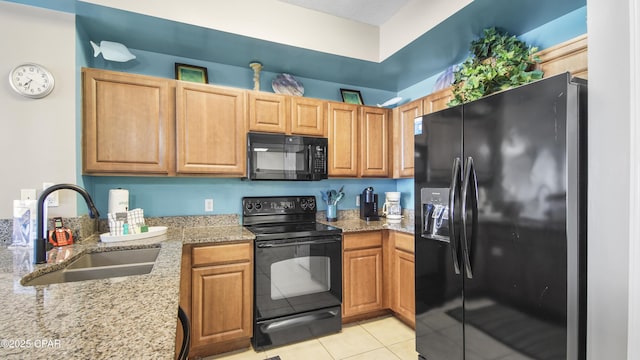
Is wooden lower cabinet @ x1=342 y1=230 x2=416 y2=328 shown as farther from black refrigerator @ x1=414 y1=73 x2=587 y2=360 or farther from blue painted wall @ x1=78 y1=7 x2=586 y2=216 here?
blue painted wall @ x1=78 y1=7 x2=586 y2=216

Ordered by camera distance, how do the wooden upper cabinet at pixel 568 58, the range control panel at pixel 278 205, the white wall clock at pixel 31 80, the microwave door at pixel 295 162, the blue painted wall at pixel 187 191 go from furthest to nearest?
the range control panel at pixel 278 205, the microwave door at pixel 295 162, the blue painted wall at pixel 187 191, the white wall clock at pixel 31 80, the wooden upper cabinet at pixel 568 58

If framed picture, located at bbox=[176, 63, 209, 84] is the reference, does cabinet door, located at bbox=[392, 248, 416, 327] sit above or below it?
below

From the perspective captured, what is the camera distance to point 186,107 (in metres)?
2.20

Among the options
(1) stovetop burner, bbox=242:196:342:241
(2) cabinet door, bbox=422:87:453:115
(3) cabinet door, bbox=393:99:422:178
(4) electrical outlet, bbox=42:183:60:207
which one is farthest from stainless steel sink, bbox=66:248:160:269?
(2) cabinet door, bbox=422:87:453:115

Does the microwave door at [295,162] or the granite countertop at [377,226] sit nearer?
the granite countertop at [377,226]

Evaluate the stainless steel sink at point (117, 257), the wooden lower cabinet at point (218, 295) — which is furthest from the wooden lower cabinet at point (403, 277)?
the stainless steel sink at point (117, 257)

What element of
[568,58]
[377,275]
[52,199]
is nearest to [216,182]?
[52,199]

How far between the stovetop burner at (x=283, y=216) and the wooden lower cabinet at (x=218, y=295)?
1.07 feet

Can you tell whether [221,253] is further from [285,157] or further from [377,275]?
[377,275]

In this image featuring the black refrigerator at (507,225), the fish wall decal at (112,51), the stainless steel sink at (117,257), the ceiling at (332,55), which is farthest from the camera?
the fish wall decal at (112,51)

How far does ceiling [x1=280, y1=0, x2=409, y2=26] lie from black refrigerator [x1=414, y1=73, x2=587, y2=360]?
1.19m

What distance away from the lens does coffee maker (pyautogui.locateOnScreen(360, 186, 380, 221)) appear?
9.64 feet

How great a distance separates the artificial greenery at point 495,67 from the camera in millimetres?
1676

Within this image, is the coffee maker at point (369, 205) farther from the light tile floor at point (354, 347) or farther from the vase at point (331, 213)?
the light tile floor at point (354, 347)
